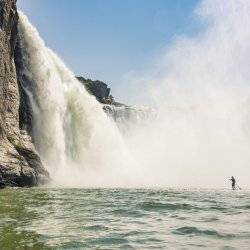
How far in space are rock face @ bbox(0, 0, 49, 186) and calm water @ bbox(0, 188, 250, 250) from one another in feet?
50.4

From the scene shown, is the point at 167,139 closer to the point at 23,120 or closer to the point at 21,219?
the point at 23,120

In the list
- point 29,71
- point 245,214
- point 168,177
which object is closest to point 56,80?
point 29,71

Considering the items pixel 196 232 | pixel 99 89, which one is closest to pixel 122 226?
pixel 196 232

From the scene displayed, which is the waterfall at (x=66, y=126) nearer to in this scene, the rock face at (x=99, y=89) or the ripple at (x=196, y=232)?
the ripple at (x=196, y=232)

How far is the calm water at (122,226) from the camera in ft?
39.0

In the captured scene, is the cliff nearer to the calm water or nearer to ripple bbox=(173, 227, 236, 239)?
the calm water

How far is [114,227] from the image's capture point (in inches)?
583

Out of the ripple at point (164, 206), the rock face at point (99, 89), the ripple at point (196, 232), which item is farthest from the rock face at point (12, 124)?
the rock face at point (99, 89)

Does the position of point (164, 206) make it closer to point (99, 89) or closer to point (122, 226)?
point (122, 226)

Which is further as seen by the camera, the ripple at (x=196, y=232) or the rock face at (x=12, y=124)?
the rock face at (x=12, y=124)

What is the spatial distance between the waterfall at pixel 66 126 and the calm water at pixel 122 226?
2589cm

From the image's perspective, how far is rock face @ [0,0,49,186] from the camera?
37500 mm

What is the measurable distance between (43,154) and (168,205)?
29.2 m

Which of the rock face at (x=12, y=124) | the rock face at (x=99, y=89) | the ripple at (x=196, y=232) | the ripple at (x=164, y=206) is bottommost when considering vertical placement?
the ripple at (x=196, y=232)
